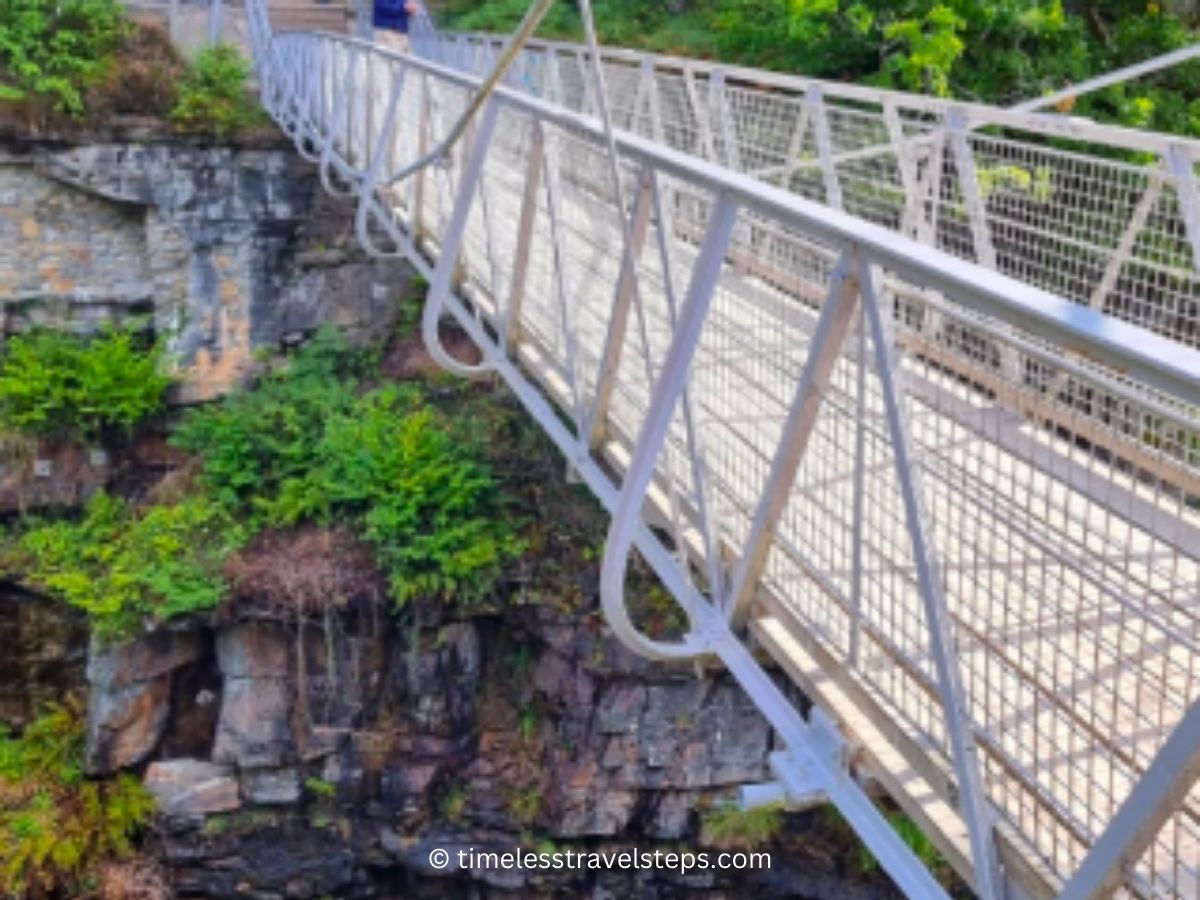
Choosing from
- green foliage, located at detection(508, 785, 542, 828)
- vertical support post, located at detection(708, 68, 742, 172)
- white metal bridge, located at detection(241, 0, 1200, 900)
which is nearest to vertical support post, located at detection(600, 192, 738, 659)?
white metal bridge, located at detection(241, 0, 1200, 900)

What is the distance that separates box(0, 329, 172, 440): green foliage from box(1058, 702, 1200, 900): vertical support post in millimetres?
8398

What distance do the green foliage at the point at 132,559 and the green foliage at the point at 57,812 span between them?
113 centimetres

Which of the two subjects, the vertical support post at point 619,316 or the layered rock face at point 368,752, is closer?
the vertical support post at point 619,316

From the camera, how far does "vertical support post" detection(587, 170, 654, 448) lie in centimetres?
251

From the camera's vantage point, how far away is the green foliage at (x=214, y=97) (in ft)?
28.9

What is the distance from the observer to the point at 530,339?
3949 mm

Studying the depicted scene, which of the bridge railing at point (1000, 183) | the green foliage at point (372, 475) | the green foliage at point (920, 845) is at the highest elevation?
the bridge railing at point (1000, 183)

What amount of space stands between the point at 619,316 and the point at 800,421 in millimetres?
941

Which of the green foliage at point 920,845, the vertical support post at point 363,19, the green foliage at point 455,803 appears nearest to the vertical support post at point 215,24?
the vertical support post at point 363,19

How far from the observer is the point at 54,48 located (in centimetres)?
870

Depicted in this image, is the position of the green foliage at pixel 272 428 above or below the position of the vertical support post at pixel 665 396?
below

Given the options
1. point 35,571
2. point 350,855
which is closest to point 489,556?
point 350,855

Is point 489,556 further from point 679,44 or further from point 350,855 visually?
point 679,44

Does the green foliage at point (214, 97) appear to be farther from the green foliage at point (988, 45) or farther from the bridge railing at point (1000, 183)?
the bridge railing at point (1000, 183)
